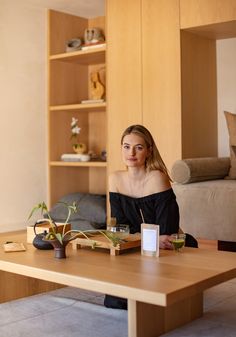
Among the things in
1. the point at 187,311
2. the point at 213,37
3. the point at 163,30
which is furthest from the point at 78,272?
the point at 213,37

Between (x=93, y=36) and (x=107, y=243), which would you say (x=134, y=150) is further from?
(x=93, y=36)

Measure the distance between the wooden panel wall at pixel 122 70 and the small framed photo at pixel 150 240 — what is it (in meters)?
2.53

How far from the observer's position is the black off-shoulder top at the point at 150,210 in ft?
8.48

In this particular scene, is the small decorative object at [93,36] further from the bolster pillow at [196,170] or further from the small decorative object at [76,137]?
the bolster pillow at [196,170]

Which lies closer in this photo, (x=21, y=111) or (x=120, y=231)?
(x=120, y=231)

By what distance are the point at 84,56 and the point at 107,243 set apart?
3.24m

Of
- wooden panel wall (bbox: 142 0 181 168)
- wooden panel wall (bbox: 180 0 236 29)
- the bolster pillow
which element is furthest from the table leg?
wooden panel wall (bbox: 180 0 236 29)

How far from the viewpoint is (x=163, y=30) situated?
4.48m

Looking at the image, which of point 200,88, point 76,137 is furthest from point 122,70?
point 76,137

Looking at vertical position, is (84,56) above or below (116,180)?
above

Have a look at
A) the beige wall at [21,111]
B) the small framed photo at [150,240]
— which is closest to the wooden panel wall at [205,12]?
the beige wall at [21,111]

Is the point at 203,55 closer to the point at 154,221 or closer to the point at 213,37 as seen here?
the point at 213,37

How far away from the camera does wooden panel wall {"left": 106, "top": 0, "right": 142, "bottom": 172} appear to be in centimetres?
466

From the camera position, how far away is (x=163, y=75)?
448cm
